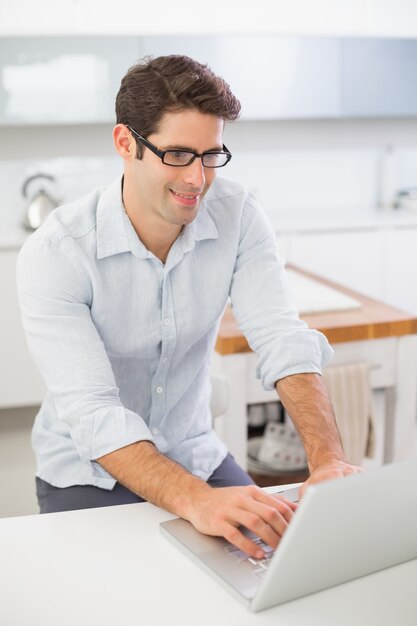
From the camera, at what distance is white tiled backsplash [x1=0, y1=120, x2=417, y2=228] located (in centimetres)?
446

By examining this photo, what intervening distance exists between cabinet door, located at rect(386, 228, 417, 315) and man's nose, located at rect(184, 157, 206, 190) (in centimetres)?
296

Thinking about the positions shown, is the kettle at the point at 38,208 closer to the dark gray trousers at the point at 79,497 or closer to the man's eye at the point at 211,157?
the dark gray trousers at the point at 79,497

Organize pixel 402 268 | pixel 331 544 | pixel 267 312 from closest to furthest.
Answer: pixel 331 544
pixel 267 312
pixel 402 268

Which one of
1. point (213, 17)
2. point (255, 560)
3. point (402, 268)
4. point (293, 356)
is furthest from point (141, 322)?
point (402, 268)

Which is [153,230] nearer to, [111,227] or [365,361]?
[111,227]

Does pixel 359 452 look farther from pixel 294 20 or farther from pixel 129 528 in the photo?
pixel 294 20

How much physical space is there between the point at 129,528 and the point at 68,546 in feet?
0.38

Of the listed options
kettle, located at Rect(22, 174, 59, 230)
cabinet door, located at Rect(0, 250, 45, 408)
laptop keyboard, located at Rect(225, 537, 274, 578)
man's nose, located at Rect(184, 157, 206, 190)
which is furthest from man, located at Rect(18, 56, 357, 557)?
kettle, located at Rect(22, 174, 59, 230)

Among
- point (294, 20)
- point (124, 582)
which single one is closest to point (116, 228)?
point (124, 582)

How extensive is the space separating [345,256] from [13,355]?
5.85ft

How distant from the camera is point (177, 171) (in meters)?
1.77

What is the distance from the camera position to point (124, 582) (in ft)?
4.25

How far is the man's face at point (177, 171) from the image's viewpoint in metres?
1.74

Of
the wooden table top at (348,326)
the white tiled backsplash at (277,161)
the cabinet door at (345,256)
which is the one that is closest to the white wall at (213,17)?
the white tiled backsplash at (277,161)
